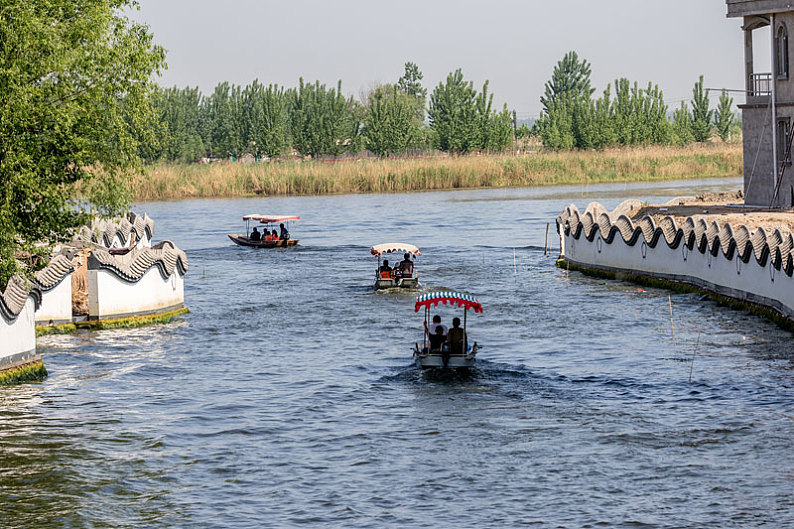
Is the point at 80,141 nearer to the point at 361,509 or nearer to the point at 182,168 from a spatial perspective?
the point at 361,509

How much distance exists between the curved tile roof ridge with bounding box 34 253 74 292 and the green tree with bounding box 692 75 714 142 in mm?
136980

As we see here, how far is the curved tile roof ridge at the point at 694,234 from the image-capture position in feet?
114

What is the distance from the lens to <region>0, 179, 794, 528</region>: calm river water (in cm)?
2003

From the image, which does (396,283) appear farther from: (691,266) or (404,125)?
(404,125)

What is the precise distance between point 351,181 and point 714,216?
61919 millimetres

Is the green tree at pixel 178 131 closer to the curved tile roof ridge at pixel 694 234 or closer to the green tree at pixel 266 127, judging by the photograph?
the green tree at pixel 266 127

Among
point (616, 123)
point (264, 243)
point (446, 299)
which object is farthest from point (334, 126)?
point (446, 299)

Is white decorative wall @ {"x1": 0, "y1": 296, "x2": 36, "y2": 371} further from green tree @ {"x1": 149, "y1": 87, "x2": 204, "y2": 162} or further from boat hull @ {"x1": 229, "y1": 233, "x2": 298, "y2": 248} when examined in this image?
green tree @ {"x1": 149, "y1": 87, "x2": 204, "y2": 162}

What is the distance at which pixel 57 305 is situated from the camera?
3650 centimetres

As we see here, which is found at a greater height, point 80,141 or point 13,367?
point 80,141

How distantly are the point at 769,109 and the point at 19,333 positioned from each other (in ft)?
113

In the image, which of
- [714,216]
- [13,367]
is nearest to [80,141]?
[13,367]

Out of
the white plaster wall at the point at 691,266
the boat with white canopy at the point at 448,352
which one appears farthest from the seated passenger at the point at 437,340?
the white plaster wall at the point at 691,266

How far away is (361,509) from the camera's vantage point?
19.9 meters
